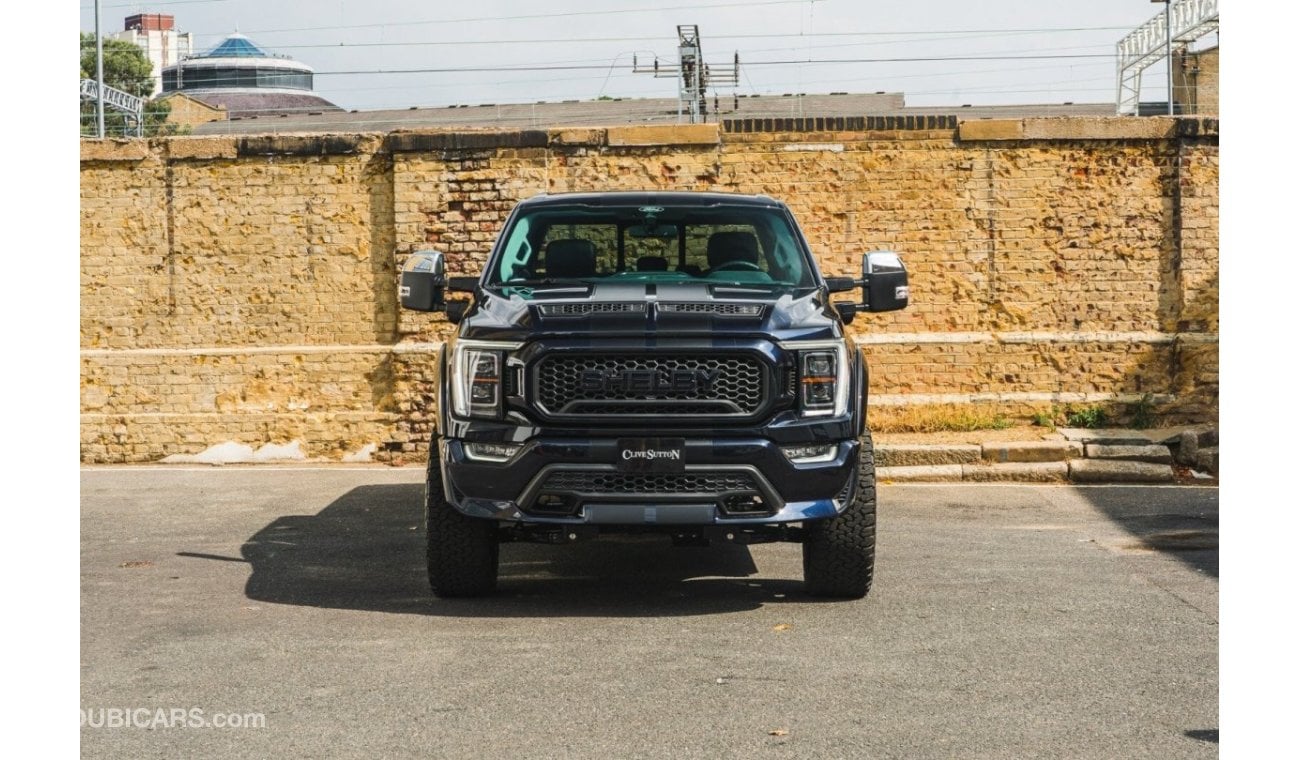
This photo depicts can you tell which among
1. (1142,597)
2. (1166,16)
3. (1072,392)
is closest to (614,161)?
(1072,392)

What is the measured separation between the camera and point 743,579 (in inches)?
324

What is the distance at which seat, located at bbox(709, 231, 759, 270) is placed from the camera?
848 centimetres

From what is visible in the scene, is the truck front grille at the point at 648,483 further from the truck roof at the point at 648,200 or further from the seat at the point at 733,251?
the truck roof at the point at 648,200

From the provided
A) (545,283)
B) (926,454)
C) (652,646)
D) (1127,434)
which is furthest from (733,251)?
(1127,434)

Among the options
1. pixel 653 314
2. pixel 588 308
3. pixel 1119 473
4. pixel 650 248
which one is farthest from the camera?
pixel 1119 473

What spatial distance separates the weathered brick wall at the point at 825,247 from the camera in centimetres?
1390

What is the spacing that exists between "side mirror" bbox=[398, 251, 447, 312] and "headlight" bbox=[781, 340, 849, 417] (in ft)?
7.09

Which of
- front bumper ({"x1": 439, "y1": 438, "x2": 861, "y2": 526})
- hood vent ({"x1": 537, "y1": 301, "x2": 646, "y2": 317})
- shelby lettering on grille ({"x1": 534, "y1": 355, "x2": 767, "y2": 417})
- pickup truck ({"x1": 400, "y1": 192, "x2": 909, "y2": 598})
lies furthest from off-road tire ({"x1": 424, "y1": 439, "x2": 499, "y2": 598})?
hood vent ({"x1": 537, "y1": 301, "x2": 646, "y2": 317})

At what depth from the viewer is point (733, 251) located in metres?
8.51

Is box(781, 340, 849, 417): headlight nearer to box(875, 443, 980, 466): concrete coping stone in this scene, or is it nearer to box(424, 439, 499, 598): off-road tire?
box(424, 439, 499, 598): off-road tire

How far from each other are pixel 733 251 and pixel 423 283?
1.68 m

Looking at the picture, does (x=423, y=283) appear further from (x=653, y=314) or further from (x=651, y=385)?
(x=651, y=385)

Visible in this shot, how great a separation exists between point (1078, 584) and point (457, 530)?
10.4ft

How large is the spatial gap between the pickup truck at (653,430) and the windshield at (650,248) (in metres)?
0.68
